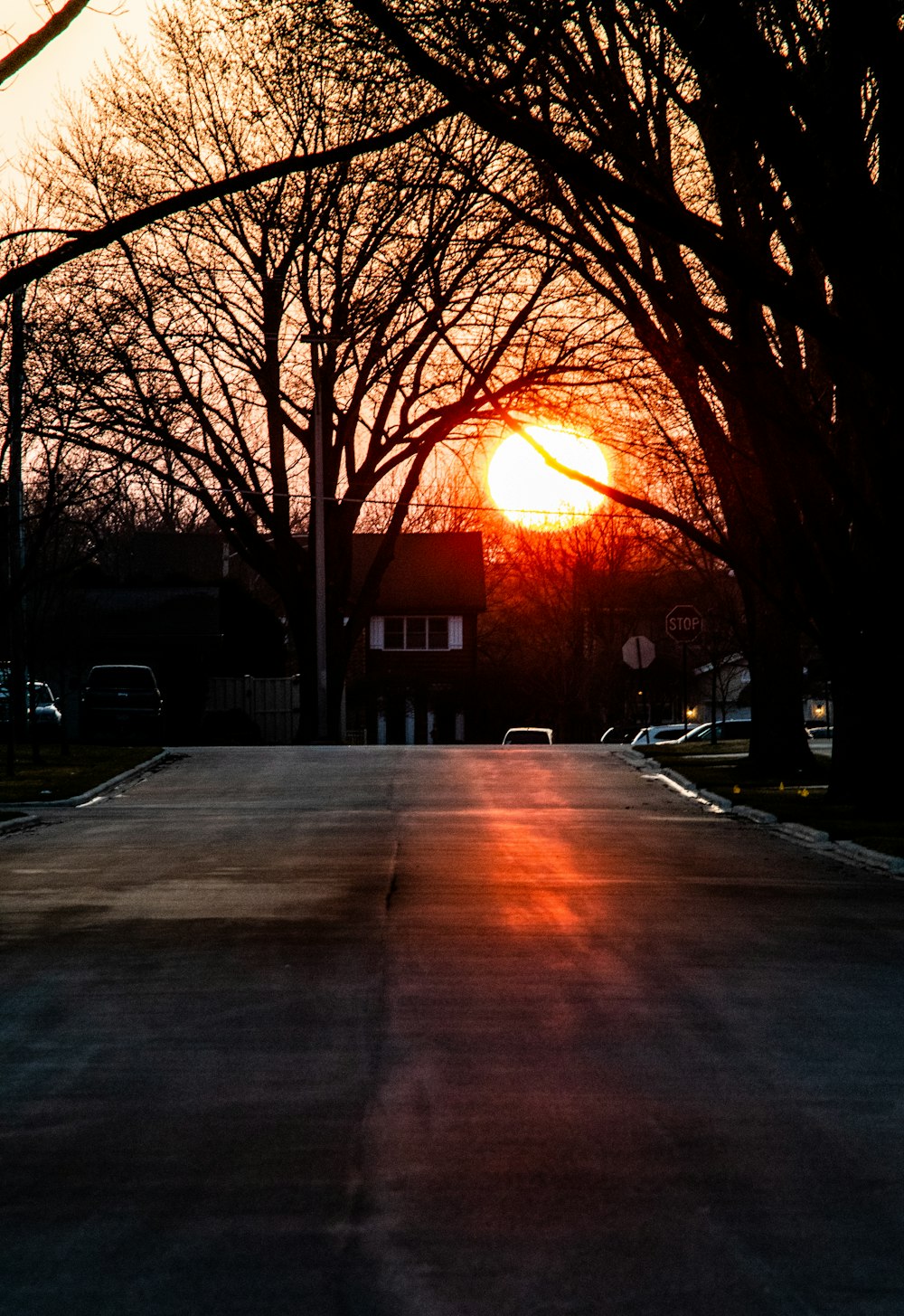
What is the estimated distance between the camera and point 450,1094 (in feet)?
24.0

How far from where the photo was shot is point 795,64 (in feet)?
56.0

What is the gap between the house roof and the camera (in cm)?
7938

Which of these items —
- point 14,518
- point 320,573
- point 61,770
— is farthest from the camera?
point 320,573

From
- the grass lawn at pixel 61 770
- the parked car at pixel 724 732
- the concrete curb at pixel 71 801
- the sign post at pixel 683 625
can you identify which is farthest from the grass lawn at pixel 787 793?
the parked car at pixel 724 732

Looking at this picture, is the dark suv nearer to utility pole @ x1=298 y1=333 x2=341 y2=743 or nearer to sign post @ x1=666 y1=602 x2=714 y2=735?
utility pole @ x1=298 y1=333 x2=341 y2=743

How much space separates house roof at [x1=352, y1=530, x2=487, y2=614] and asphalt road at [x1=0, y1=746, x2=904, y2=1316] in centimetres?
6341

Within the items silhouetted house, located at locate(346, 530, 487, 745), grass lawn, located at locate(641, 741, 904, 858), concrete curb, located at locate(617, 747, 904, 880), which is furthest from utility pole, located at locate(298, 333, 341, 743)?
silhouetted house, located at locate(346, 530, 487, 745)

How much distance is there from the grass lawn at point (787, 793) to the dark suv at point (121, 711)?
43.5 feet

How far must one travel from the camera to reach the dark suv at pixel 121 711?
149 ft

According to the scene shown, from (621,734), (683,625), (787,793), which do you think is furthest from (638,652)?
(621,734)

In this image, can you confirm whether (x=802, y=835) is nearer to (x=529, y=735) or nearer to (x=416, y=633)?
(x=529, y=735)

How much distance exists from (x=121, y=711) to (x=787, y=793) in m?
22.7

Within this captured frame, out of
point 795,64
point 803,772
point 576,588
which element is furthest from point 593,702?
point 795,64

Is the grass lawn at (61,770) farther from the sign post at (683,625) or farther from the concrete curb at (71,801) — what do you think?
the sign post at (683,625)
